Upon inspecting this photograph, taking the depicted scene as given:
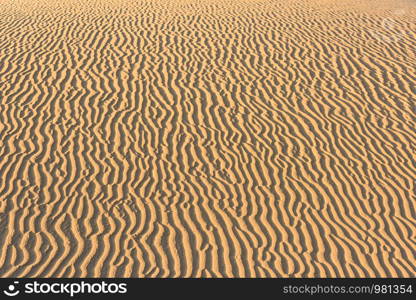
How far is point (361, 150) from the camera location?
8625 mm

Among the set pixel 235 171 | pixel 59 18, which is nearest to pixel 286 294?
pixel 235 171

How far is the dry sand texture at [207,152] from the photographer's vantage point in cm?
642

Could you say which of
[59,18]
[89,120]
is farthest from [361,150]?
[59,18]

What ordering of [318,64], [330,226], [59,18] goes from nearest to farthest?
1. [330,226]
2. [318,64]
3. [59,18]

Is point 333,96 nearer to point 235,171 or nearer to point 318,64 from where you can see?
point 318,64

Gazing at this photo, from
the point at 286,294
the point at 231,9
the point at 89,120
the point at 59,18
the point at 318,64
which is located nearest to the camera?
the point at 286,294

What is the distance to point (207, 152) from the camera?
8469 millimetres

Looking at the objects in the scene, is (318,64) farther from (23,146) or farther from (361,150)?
(23,146)

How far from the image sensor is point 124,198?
23.9ft

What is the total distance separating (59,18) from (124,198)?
1067 cm

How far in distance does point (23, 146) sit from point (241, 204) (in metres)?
4.29

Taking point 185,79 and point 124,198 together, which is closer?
point 124,198

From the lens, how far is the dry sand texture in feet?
21.1

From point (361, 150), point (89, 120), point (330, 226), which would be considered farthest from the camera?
point (89, 120)
